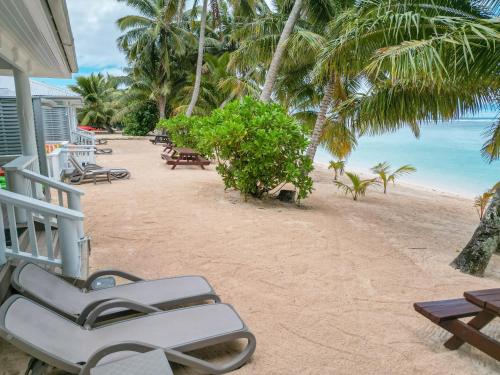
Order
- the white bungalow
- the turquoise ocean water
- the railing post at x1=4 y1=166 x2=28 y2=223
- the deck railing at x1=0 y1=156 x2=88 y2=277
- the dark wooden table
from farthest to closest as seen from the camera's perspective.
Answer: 1. the turquoise ocean water
2. the railing post at x1=4 y1=166 x2=28 y2=223
3. the deck railing at x1=0 y1=156 x2=88 y2=277
4. the white bungalow
5. the dark wooden table

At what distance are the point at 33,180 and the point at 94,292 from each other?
1.80 m

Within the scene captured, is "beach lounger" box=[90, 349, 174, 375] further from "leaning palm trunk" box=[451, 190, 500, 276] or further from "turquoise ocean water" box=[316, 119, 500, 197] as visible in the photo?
"turquoise ocean water" box=[316, 119, 500, 197]

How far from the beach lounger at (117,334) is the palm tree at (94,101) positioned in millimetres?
37059

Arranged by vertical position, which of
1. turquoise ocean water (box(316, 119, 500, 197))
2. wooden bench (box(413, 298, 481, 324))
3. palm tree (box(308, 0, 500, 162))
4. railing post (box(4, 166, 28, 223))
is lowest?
turquoise ocean water (box(316, 119, 500, 197))

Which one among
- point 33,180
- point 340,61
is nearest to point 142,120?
point 340,61

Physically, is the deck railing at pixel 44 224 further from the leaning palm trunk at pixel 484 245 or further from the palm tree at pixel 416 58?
the leaning palm trunk at pixel 484 245

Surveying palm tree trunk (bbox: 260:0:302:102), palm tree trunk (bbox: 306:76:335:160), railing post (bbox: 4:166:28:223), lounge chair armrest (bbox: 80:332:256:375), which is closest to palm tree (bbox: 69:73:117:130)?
palm tree trunk (bbox: 260:0:302:102)

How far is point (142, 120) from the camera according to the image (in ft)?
110

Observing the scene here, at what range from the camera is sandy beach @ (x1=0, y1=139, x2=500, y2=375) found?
9.53ft

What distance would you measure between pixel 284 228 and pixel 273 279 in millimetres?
2258

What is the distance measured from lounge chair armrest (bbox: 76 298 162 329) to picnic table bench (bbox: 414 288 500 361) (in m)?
2.44

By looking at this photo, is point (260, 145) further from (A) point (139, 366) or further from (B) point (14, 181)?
(A) point (139, 366)

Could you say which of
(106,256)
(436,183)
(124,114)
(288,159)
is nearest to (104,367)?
(106,256)

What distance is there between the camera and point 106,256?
4746mm
